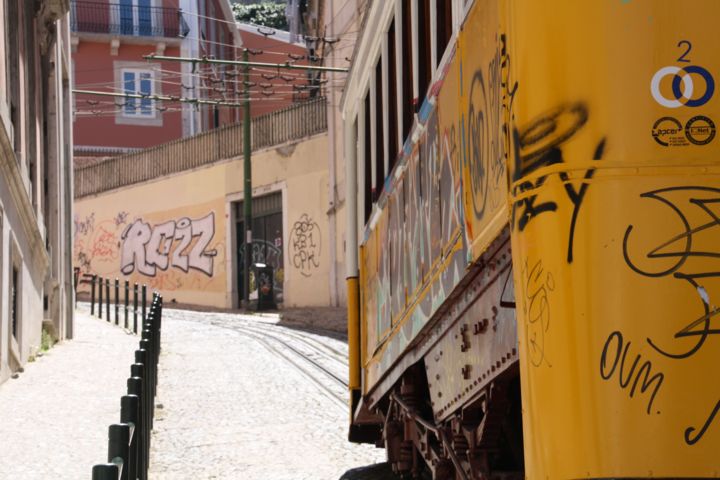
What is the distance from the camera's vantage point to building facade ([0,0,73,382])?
13.2m

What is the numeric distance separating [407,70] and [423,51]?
54 cm

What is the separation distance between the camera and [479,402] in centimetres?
487

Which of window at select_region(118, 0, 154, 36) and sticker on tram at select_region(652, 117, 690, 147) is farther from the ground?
window at select_region(118, 0, 154, 36)

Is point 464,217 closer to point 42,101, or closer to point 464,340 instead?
point 464,340

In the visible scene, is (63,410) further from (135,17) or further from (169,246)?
(135,17)

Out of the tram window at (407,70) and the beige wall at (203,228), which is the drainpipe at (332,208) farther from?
the tram window at (407,70)

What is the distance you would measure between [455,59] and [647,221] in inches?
62.3

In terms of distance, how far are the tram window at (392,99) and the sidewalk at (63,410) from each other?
10.1 feet

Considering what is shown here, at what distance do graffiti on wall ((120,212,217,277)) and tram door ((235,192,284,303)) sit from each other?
1.05 meters

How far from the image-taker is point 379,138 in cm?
751

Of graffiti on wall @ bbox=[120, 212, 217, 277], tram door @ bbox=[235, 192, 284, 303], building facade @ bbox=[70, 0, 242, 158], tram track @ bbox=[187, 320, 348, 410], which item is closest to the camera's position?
tram track @ bbox=[187, 320, 348, 410]

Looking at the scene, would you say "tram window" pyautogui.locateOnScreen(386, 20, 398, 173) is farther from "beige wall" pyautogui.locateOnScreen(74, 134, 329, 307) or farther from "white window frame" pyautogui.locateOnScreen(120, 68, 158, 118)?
"white window frame" pyautogui.locateOnScreen(120, 68, 158, 118)

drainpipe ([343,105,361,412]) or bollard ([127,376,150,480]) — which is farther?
drainpipe ([343,105,361,412])

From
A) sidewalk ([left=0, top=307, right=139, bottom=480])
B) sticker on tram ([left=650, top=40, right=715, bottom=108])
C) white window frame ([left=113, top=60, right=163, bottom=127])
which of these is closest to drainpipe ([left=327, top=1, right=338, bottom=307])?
sidewalk ([left=0, top=307, right=139, bottom=480])
